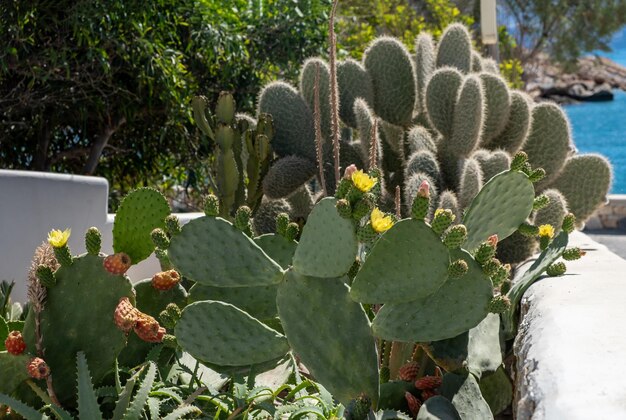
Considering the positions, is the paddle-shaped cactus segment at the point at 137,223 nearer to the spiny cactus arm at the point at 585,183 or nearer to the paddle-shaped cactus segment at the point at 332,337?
the paddle-shaped cactus segment at the point at 332,337

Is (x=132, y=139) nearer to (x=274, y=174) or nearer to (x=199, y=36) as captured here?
(x=199, y=36)

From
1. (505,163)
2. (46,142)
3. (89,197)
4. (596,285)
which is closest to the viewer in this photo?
(596,285)

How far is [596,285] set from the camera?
2.32 meters

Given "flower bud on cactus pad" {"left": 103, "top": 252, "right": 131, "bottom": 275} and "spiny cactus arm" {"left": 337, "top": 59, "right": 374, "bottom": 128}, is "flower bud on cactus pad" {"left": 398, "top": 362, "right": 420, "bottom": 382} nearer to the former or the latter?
"flower bud on cactus pad" {"left": 103, "top": 252, "right": 131, "bottom": 275}

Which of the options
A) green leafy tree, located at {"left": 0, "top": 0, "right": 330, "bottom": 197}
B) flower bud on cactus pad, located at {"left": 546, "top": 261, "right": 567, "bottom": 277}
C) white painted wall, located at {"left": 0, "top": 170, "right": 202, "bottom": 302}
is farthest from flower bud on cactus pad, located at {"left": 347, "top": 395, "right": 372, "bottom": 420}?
green leafy tree, located at {"left": 0, "top": 0, "right": 330, "bottom": 197}

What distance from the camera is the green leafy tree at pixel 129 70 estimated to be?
611 cm

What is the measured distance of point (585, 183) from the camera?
12.8 feet

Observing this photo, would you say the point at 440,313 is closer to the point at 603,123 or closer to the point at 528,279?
the point at 528,279

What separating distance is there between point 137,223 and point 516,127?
7.23 ft

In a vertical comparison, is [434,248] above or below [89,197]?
above

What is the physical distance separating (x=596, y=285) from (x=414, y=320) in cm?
67

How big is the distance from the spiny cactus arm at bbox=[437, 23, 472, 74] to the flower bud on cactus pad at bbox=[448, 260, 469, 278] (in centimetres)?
273

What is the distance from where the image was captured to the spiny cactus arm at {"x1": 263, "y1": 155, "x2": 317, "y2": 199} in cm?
358

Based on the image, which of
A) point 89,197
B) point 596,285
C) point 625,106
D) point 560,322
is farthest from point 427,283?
point 625,106
